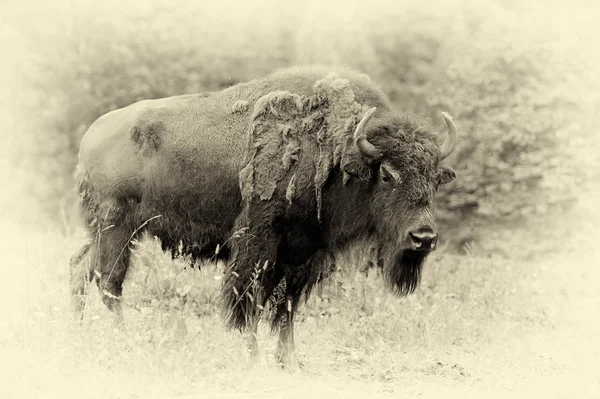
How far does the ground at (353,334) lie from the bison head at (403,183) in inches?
37.8

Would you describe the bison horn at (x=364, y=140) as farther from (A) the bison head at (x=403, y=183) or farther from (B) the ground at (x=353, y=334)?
(B) the ground at (x=353, y=334)

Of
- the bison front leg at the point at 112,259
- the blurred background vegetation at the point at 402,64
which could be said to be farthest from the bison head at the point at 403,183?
the blurred background vegetation at the point at 402,64

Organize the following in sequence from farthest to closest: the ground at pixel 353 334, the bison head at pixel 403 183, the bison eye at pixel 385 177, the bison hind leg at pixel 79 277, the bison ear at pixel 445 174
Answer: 1. the bison hind leg at pixel 79 277
2. the bison ear at pixel 445 174
3. the bison eye at pixel 385 177
4. the bison head at pixel 403 183
5. the ground at pixel 353 334

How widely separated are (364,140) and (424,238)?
86 centimetres

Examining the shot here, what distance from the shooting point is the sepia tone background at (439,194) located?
551cm

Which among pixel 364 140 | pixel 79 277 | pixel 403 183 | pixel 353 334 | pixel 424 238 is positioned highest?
pixel 364 140

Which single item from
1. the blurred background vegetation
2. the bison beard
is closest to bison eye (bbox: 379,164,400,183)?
the bison beard

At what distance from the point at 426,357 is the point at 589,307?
3.00m

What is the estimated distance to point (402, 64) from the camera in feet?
32.6

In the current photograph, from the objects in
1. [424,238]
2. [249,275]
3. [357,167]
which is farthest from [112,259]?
[424,238]

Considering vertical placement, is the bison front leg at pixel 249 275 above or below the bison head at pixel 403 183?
below

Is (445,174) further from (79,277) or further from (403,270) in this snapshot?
(79,277)

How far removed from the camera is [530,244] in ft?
32.3

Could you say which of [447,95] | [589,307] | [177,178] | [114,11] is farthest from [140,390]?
[114,11]
